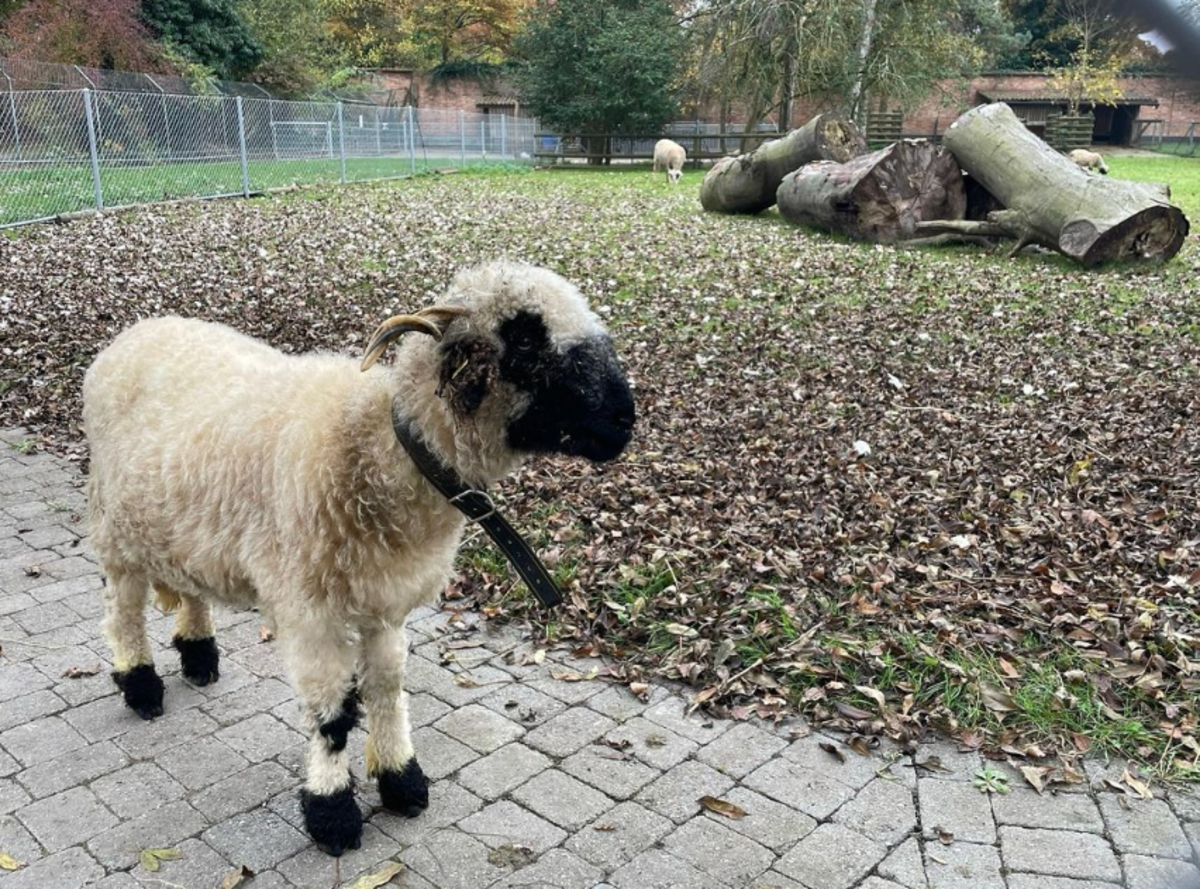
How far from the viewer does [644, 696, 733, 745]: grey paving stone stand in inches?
164

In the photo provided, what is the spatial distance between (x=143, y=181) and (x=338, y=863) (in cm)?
1938

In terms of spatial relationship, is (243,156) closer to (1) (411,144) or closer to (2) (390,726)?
(1) (411,144)

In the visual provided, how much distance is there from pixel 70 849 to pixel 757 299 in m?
8.85

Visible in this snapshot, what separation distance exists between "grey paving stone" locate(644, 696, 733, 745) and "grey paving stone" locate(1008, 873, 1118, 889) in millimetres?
1261

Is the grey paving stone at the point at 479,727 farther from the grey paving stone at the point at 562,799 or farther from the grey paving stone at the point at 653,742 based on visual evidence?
the grey paving stone at the point at 653,742

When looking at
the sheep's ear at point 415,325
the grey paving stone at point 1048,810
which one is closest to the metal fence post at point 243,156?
the sheep's ear at point 415,325

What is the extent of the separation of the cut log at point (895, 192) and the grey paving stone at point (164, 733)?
12276 millimetres

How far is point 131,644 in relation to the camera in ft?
13.8

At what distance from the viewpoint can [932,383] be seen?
314 inches

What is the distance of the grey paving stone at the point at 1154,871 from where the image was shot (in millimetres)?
3189

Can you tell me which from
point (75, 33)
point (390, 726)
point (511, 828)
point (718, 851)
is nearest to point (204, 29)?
A: point (75, 33)

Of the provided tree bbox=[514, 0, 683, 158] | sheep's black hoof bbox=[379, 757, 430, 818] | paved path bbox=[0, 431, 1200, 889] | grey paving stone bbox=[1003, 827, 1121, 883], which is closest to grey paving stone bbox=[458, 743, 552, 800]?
paved path bbox=[0, 431, 1200, 889]

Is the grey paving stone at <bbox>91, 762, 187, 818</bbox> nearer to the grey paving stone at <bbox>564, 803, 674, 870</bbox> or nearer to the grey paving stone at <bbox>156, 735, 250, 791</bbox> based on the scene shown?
the grey paving stone at <bbox>156, 735, 250, 791</bbox>

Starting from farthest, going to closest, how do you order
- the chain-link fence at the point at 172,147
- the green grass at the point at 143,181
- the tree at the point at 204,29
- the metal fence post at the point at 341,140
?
the tree at the point at 204,29 < the metal fence post at the point at 341,140 < the chain-link fence at the point at 172,147 < the green grass at the point at 143,181
